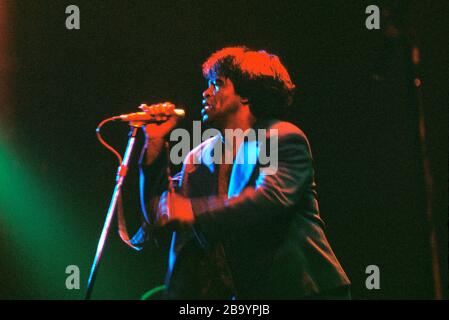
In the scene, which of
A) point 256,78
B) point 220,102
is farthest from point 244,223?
point 256,78

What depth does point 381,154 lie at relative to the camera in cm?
247

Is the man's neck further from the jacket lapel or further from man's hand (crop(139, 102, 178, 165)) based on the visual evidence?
man's hand (crop(139, 102, 178, 165))

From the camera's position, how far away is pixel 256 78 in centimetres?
196

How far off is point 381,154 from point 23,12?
7.09 feet

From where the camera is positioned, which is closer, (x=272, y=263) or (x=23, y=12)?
(x=272, y=263)

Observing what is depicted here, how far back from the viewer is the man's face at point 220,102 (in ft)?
6.31

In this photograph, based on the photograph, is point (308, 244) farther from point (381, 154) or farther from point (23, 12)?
point (23, 12)

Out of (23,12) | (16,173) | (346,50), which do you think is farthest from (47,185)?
(346,50)

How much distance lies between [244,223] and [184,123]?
Result: 3.49 feet

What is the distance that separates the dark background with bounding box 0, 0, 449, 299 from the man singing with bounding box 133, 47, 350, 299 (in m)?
0.81

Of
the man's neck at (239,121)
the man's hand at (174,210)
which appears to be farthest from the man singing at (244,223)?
the man's neck at (239,121)

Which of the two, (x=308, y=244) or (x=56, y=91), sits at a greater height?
(x=56, y=91)

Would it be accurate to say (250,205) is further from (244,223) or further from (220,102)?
(220,102)

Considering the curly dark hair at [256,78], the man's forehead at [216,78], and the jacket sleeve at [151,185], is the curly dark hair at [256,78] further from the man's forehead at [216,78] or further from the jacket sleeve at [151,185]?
the jacket sleeve at [151,185]
